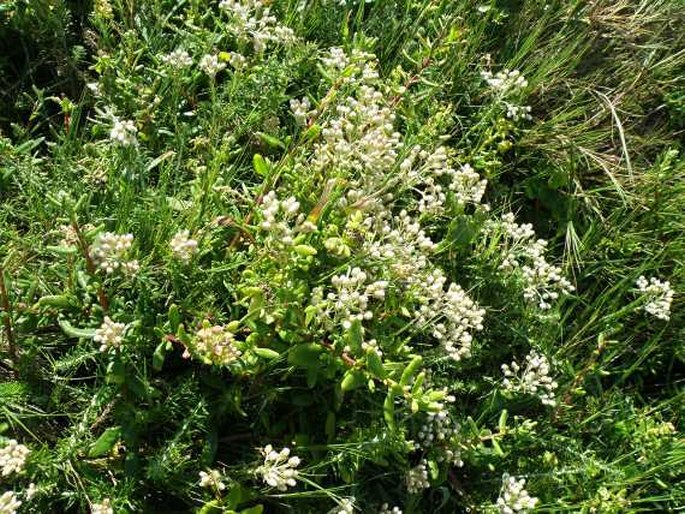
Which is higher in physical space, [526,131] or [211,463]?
[526,131]

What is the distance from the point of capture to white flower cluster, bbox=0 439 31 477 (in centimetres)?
180

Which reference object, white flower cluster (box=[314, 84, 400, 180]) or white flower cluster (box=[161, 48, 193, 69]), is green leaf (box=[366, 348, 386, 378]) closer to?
white flower cluster (box=[314, 84, 400, 180])

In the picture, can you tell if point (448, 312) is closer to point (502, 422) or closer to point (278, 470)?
point (502, 422)

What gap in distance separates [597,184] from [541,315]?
0.86m

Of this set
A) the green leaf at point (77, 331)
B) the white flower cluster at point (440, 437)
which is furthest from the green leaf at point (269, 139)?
the white flower cluster at point (440, 437)

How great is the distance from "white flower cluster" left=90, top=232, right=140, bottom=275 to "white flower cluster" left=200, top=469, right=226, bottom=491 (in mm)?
531

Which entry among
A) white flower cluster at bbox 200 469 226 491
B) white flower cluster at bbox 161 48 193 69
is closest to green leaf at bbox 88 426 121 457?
white flower cluster at bbox 200 469 226 491

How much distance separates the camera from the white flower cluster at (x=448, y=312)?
2225mm

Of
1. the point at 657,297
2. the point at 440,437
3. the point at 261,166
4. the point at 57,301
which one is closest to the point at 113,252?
the point at 57,301

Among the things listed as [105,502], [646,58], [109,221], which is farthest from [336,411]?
[646,58]

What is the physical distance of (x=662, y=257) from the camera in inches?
115

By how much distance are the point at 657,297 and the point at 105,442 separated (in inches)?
75.4

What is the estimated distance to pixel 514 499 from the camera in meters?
2.30

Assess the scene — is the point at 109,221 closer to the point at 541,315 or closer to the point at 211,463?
the point at 211,463
